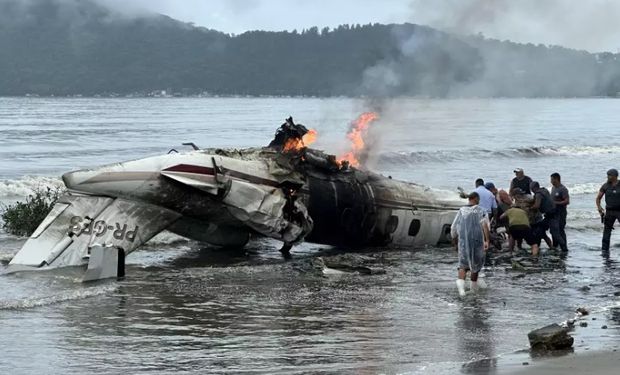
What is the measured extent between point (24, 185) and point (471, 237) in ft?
81.9

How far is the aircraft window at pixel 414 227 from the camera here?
22906 mm

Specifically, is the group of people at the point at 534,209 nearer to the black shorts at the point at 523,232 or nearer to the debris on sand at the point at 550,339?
the black shorts at the point at 523,232

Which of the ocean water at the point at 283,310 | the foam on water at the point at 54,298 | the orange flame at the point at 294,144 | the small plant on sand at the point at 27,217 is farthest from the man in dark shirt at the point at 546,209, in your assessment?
the small plant on sand at the point at 27,217

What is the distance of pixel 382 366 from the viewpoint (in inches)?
424

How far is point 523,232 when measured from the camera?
20.4 m

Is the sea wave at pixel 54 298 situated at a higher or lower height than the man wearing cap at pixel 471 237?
lower

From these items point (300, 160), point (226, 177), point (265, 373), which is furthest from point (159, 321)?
point (300, 160)

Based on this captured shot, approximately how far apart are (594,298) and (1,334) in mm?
9434

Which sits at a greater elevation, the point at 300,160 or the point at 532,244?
the point at 300,160

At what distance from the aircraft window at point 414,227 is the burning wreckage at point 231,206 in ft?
0.08

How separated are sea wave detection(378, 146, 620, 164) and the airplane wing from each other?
32.3m

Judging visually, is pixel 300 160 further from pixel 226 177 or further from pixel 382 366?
pixel 382 366

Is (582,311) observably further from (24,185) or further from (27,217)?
(24,185)

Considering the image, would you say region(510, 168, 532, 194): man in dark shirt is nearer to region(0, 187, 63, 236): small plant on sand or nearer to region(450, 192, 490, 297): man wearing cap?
region(450, 192, 490, 297): man wearing cap
